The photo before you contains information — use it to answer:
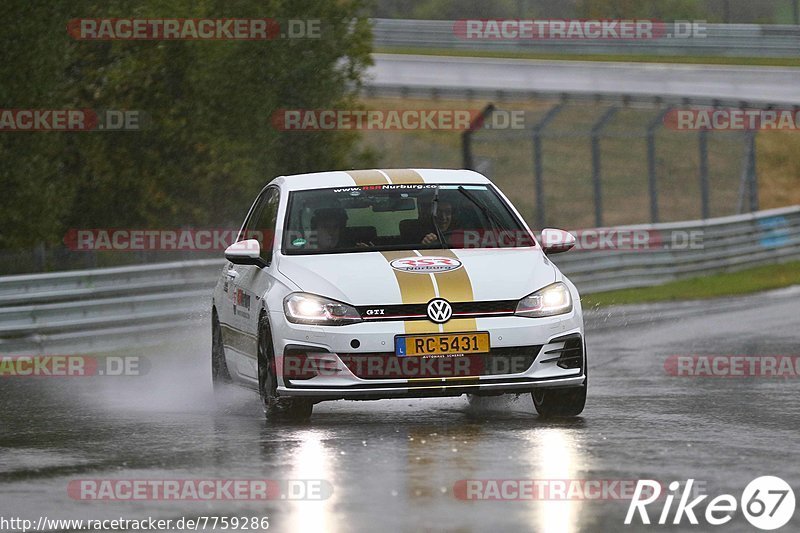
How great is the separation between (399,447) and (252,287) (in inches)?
94.3

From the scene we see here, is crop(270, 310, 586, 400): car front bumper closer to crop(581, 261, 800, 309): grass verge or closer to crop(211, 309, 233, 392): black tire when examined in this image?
crop(211, 309, 233, 392): black tire

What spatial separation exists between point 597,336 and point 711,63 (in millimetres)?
33738

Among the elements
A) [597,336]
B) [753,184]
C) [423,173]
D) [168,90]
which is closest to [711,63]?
[753,184]

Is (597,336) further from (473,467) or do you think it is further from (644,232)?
(473,467)

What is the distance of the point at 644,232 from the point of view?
27625mm

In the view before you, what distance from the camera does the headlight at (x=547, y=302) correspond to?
405 inches

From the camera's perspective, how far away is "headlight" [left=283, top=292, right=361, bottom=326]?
33.3ft
